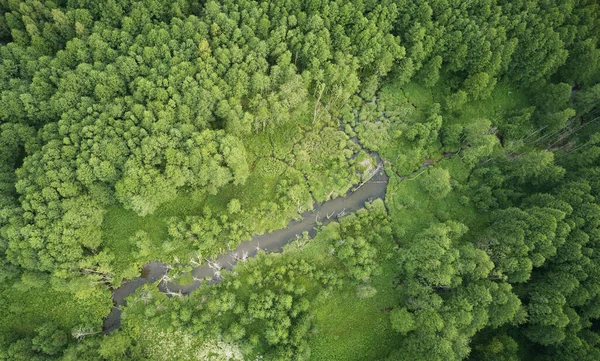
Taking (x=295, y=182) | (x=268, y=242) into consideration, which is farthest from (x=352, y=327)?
(x=295, y=182)

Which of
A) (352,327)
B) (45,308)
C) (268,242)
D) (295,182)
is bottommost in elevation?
(45,308)

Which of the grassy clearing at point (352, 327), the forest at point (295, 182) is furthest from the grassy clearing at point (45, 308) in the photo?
the grassy clearing at point (352, 327)

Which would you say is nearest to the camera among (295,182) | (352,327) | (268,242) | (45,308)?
(45,308)

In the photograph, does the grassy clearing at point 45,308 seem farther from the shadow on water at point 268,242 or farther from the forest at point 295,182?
the shadow on water at point 268,242

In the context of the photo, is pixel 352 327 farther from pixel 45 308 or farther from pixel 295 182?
pixel 45 308

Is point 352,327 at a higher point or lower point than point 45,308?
higher

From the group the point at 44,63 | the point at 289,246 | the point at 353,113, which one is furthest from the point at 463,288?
the point at 44,63
